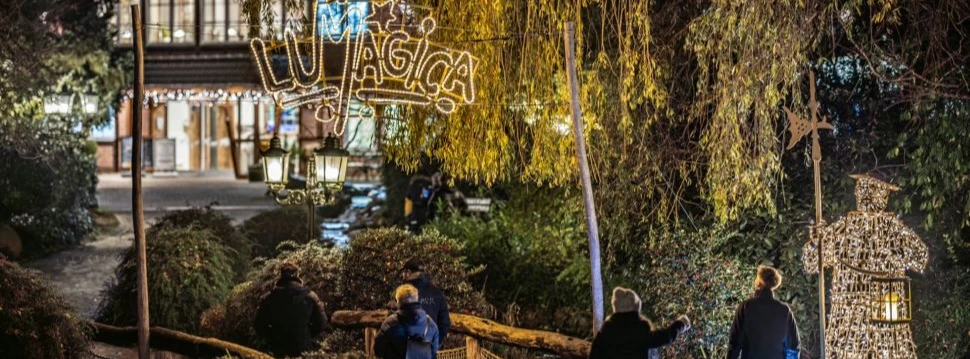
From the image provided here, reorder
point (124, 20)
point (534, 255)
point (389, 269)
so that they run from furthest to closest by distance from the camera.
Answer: point (124, 20)
point (534, 255)
point (389, 269)

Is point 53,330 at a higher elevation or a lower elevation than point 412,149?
lower

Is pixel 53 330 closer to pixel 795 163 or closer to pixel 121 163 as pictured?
pixel 795 163

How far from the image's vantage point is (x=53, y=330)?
1184 cm

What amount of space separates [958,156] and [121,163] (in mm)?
31081

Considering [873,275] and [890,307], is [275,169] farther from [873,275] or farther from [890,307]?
[890,307]

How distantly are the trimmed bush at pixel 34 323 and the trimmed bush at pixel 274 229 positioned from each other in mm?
7853

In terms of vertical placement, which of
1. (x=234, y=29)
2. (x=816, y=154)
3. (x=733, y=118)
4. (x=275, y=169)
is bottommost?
(x=275, y=169)

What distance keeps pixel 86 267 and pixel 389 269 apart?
10.4 metres

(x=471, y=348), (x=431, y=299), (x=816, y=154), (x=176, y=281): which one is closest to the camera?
(x=816, y=154)

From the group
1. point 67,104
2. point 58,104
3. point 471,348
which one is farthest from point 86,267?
point 471,348

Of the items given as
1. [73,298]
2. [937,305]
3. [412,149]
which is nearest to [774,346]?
[937,305]

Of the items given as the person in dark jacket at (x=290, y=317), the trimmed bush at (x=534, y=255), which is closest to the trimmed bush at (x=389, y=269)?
the trimmed bush at (x=534, y=255)

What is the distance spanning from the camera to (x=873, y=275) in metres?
10.4

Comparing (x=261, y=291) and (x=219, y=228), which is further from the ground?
(x=219, y=228)
